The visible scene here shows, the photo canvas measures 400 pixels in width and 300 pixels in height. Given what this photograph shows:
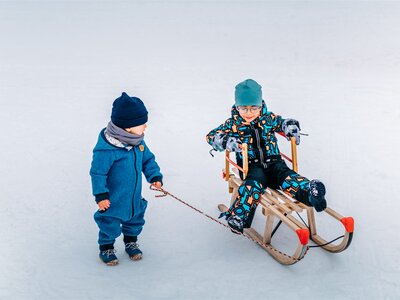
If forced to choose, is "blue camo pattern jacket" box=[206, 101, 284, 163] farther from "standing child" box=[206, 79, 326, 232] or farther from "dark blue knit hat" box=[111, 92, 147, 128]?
"dark blue knit hat" box=[111, 92, 147, 128]

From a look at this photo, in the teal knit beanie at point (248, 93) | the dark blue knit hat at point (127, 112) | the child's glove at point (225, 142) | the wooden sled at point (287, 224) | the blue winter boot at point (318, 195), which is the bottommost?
the wooden sled at point (287, 224)

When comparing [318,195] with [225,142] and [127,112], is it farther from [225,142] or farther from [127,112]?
[127,112]

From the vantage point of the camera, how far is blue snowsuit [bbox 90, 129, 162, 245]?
341 cm

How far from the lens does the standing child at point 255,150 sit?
374 centimetres

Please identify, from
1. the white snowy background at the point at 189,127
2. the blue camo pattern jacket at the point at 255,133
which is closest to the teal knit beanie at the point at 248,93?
the blue camo pattern jacket at the point at 255,133

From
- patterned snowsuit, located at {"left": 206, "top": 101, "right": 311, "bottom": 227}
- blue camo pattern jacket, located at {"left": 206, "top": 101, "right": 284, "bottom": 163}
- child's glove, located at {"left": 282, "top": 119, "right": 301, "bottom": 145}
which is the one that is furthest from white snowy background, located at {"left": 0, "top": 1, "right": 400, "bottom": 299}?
child's glove, located at {"left": 282, "top": 119, "right": 301, "bottom": 145}

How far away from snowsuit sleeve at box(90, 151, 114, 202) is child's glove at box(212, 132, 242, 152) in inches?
33.2

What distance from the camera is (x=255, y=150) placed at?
399 cm

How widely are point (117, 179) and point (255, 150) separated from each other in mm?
1057

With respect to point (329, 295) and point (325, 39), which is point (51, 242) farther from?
point (325, 39)

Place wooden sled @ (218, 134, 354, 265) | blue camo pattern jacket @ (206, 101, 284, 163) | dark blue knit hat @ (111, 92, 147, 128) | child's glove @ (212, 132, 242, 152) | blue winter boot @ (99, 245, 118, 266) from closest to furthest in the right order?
dark blue knit hat @ (111, 92, 147, 128) → wooden sled @ (218, 134, 354, 265) → blue winter boot @ (99, 245, 118, 266) → child's glove @ (212, 132, 242, 152) → blue camo pattern jacket @ (206, 101, 284, 163)

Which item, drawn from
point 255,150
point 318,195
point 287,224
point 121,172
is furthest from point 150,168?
point 318,195

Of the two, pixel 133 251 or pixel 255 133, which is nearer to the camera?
pixel 133 251

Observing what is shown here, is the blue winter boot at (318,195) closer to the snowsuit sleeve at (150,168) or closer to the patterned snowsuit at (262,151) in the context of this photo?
the patterned snowsuit at (262,151)
